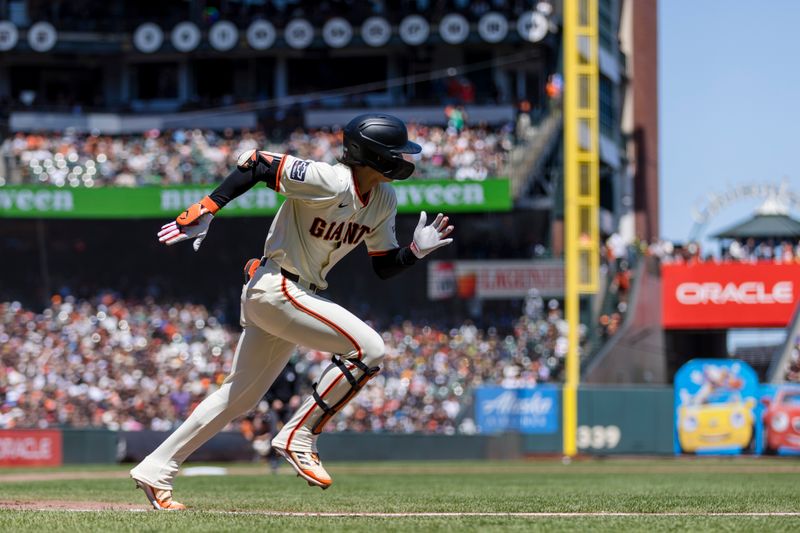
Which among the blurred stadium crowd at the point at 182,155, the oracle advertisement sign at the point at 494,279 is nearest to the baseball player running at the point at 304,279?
the oracle advertisement sign at the point at 494,279

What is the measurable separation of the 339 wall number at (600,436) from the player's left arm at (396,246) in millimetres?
21314

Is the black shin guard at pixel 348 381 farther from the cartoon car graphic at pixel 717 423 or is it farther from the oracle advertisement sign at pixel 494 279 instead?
the oracle advertisement sign at pixel 494 279

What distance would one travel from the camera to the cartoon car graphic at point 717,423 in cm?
2672

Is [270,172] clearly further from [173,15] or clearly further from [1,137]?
[173,15]

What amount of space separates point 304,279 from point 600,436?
21890 mm

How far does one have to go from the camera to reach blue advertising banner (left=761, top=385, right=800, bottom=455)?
2631cm

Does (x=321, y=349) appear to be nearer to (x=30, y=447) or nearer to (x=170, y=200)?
(x=30, y=447)

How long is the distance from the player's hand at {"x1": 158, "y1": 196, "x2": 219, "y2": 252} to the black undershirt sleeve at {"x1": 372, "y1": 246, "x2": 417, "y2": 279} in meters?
1.12

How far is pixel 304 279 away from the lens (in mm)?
6953

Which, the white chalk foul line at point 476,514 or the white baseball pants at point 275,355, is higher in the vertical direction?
the white baseball pants at point 275,355

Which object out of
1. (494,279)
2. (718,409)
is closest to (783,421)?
(718,409)

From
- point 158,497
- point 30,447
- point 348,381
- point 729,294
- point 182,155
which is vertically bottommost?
point 30,447

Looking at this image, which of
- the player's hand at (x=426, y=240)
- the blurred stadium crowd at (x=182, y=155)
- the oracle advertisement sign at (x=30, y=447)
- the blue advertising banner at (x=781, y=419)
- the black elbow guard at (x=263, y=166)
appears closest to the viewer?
the black elbow guard at (x=263, y=166)

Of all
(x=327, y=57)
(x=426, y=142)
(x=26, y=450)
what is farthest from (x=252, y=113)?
(x=26, y=450)
